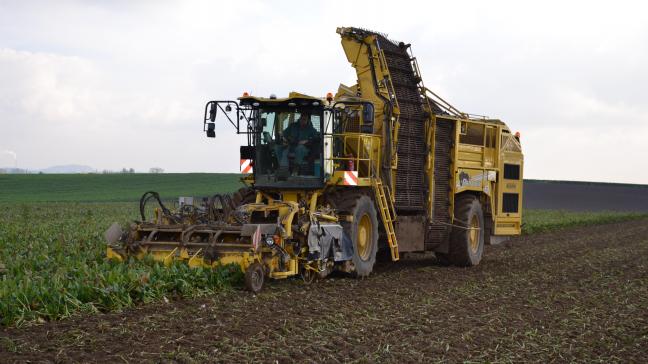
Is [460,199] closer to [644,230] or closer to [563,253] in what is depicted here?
[563,253]

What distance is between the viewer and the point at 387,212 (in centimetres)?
1386

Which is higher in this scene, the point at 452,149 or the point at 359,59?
the point at 359,59

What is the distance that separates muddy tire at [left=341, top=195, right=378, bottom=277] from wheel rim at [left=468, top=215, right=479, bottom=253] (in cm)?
353

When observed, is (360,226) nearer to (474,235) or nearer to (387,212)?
(387,212)

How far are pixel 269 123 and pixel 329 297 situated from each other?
351cm

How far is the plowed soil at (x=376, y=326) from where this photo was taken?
735 centimetres

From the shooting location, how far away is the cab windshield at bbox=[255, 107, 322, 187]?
509 inches

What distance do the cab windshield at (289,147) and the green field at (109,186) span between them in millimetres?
37434

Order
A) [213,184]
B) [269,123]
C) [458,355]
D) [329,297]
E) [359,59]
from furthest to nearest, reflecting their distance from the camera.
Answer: [213,184] → [359,59] → [269,123] → [329,297] → [458,355]

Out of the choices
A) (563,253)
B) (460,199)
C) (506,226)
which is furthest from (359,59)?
(563,253)

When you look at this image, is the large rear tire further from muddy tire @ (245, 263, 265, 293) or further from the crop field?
muddy tire @ (245, 263, 265, 293)

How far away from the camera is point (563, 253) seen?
1934cm

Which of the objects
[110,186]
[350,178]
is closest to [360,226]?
[350,178]

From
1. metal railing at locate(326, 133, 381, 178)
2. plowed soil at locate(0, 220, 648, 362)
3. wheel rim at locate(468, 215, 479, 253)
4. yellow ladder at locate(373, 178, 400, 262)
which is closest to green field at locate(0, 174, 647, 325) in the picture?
plowed soil at locate(0, 220, 648, 362)
